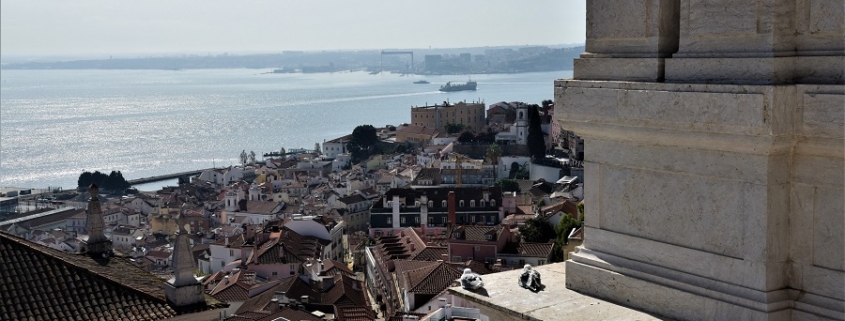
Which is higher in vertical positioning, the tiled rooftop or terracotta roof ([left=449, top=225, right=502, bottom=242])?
the tiled rooftop

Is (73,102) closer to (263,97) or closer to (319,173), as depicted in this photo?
(263,97)

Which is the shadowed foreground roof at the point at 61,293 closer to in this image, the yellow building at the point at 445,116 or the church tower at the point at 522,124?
the church tower at the point at 522,124

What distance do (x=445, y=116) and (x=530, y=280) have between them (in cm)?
6408

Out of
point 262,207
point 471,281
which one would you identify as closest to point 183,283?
point 471,281

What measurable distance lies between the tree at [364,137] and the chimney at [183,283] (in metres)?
49.9

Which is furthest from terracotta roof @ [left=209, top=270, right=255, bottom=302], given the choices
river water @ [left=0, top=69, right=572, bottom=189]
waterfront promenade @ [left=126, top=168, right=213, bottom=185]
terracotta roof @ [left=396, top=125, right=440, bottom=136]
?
terracotta roof @ [left=396, top=125, right=440, bottom=136]

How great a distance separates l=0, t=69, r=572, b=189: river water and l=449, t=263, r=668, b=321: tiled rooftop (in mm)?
57576

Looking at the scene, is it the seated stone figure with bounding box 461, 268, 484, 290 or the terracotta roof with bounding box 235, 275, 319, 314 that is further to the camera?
the terracotta roof with bounding box 235, 275, 319, 314

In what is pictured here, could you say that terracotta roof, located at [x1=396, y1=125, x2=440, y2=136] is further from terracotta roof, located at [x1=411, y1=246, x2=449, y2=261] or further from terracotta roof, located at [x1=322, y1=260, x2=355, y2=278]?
terracotta roof, located at [x1=322, y1=260, x2=355, y2=278]

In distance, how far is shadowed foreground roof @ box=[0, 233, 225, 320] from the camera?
5598 millimetres

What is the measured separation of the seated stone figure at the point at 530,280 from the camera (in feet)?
7.45

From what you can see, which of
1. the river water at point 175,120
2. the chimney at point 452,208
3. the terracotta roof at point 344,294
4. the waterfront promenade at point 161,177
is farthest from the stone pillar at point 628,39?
the river water at point 175,120

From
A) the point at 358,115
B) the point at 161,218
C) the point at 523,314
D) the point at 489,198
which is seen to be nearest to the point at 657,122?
the point at 523,314

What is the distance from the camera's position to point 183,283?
19.7 feet
